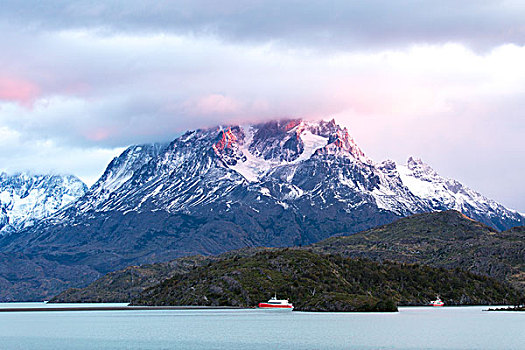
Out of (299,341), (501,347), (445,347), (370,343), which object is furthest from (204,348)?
(501,347)

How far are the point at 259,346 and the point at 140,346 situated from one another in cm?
2695

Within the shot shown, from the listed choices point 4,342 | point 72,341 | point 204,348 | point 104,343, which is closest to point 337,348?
point 204,348

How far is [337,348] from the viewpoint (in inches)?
6531

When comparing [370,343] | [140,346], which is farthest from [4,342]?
[370,343]

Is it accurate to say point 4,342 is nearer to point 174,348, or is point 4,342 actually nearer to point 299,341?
point 174,348

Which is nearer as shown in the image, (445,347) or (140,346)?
(445,347)

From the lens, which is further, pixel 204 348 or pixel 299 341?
pixel 299 341

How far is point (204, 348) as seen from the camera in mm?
172500

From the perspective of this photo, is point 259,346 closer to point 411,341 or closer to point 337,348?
point 337,348

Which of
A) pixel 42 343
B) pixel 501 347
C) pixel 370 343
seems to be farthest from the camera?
pixel 42 343

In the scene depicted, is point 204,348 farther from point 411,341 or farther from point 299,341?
point 411,341

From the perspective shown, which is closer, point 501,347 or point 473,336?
point 501,347

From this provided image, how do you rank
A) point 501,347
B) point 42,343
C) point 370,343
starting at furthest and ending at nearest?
point 42,343 < point 370,343 < point 501,347

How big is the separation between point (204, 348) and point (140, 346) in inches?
618
